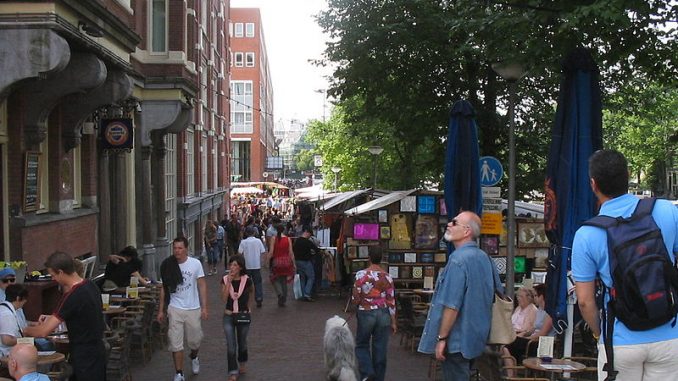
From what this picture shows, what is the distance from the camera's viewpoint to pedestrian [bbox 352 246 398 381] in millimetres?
9195

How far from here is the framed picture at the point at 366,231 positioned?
17500mm

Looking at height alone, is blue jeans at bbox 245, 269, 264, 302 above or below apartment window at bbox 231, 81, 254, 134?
below

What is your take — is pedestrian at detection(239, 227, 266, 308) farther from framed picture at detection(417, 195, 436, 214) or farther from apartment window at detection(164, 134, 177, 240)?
apartment window at detection(164, 134, 177, 240)

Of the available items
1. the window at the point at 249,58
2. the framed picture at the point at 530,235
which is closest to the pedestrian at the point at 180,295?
the framed picture at the point at 530,235

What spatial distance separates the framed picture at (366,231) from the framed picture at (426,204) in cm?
101

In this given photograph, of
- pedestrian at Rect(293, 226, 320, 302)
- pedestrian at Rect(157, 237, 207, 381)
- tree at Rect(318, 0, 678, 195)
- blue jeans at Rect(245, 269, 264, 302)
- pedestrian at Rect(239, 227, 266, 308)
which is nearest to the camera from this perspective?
pedestrian at Rect(157, 237, 207, 381)

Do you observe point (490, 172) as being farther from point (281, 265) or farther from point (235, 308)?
point (235, 308)

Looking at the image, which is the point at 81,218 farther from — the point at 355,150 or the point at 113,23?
the point at 355,150

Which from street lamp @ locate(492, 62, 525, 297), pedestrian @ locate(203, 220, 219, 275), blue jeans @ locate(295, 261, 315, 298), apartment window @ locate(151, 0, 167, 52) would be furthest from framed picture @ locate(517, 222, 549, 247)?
pedestrian @ locate(203, 220, 219, 275)

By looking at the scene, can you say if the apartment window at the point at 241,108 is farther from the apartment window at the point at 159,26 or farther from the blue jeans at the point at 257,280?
the blue jeans at the point at 257,280

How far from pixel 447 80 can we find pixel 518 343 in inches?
477

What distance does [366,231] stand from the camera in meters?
17.6

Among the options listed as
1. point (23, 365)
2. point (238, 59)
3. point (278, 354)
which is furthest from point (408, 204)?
point (238, 59)

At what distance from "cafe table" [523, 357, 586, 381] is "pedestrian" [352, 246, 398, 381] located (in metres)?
1.81
